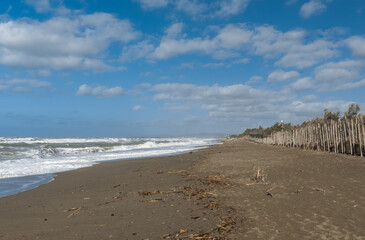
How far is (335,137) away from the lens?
666 inches

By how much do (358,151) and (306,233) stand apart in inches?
520

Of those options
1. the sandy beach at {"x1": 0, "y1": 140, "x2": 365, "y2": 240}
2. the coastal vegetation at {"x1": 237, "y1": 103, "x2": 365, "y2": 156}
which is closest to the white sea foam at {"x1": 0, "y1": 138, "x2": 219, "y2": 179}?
the sandy beach at {"x1": 0, "y1": 140, "x2": 365, "y2": 240}

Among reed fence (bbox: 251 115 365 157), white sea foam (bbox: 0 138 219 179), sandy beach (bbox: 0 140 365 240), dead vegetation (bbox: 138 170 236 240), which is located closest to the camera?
dead vegetation (bbox: 138 170 236 240)

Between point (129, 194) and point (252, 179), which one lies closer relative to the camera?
point (129, 194)

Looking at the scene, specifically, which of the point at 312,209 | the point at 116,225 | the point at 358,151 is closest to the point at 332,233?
the point at 312,209

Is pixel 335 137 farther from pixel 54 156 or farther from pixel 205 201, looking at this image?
pixel 54 156

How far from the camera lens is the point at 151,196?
655cm

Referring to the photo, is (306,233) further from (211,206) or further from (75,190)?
(75,190)

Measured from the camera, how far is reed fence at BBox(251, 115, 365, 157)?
47.7 feet

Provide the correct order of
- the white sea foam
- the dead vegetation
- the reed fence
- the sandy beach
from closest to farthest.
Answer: the dead vegetation
the sandy beach
the white sea foam
the reed fence

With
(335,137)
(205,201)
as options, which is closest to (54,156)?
(205,201)

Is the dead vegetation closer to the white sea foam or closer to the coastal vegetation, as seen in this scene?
the white sea foam

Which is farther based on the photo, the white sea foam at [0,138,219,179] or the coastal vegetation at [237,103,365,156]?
the coastal vegetation at [237,103,365,156]

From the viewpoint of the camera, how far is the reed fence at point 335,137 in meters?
14.5
